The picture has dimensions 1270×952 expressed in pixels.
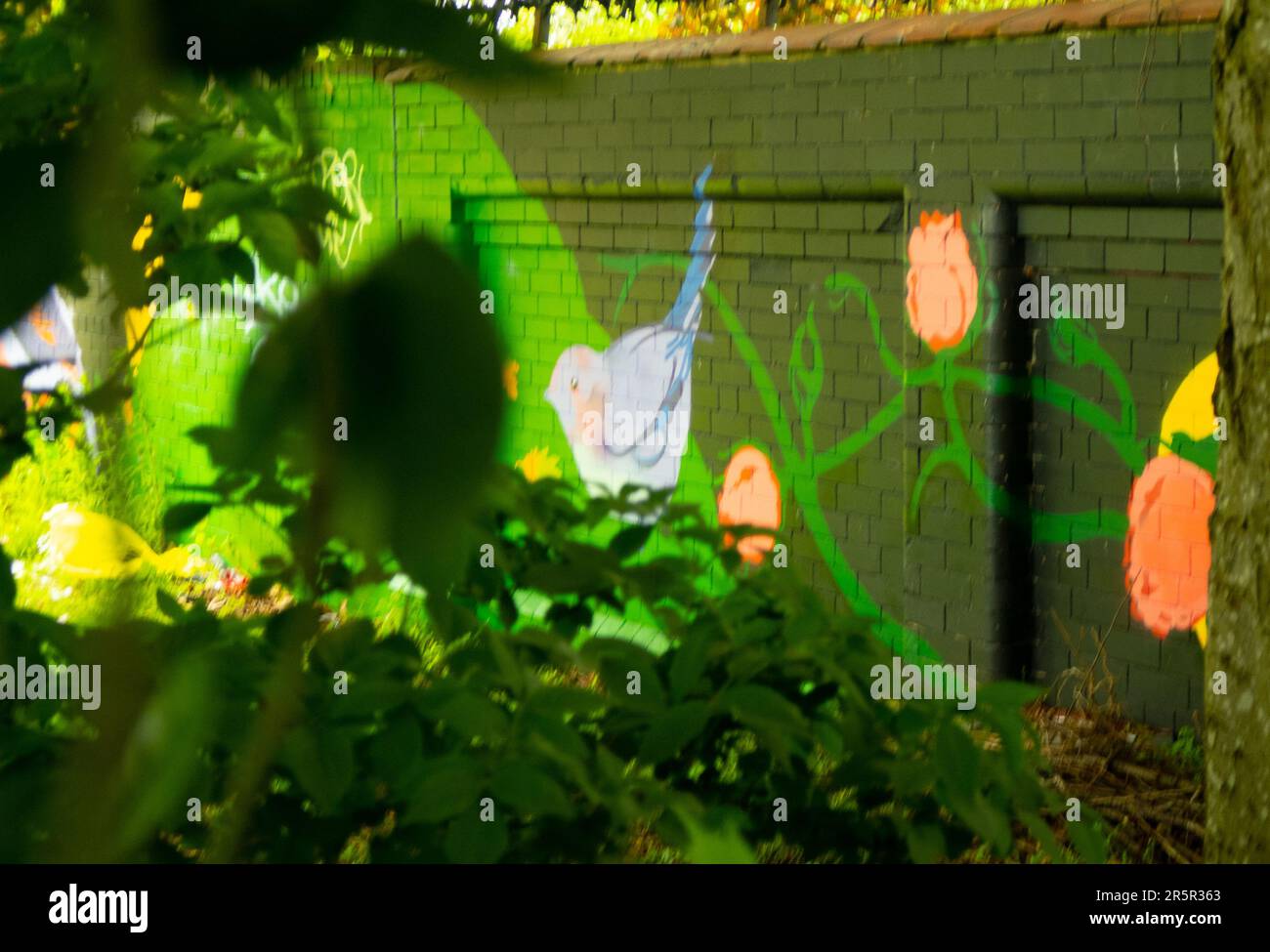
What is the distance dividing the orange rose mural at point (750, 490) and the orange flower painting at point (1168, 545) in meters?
1.62

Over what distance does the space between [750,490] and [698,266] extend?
1014 millimetres

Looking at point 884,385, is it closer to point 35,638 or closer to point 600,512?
point 600,512

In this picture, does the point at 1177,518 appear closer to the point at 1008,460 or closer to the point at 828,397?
the point at 1008,460

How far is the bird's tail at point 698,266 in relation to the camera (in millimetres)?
6590

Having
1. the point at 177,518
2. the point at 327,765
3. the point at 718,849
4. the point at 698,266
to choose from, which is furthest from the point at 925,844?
the point at 698,266

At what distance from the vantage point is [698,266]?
6719 mm

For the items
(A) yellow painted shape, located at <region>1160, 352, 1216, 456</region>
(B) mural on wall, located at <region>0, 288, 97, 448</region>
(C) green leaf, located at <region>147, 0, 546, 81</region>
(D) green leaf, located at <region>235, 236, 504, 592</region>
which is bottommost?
(D) green leaf, located at <region>235, 236, 504, 592</region>

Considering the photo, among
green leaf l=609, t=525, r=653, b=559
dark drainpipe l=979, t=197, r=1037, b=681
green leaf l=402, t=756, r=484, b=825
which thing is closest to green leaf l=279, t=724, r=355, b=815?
green leaf l=402, t=756, r=484, b=825

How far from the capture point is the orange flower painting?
503cm

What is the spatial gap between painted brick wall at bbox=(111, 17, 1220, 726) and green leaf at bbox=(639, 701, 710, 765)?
2778 millimetres

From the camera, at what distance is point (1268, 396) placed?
2.95 m

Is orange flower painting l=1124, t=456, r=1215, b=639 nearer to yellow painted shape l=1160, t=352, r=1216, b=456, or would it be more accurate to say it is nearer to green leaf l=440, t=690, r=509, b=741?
yellow painted shape l=1160, t=352, r=1216, b=456
